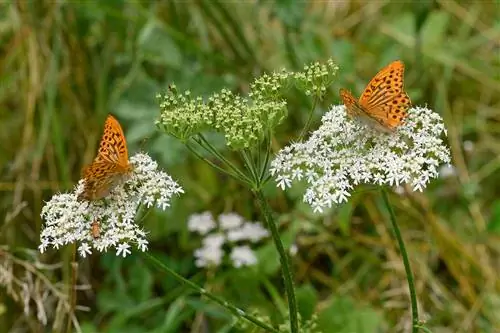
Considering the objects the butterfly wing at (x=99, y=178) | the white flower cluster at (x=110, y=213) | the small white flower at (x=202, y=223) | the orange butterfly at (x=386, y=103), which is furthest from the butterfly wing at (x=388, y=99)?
the small white flower at (x=202, y=223)

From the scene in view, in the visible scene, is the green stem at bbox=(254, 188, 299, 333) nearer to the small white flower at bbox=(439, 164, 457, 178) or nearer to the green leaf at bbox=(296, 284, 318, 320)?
the green leaf at bbox=(296, 284, 318, 320)

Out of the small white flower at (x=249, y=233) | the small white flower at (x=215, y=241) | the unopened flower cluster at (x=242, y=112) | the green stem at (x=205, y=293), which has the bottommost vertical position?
the green stem at (x=205, y=293)

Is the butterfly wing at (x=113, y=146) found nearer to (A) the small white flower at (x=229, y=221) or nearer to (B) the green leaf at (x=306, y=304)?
(B) the green leaf at (x=306, y=304)

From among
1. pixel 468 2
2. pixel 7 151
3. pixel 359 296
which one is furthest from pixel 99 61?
pixel 468 2

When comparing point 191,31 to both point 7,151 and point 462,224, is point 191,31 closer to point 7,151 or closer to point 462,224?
point 7,151

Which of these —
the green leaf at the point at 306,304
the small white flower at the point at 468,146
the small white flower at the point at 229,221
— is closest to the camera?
the green leaf at the point at 306,304

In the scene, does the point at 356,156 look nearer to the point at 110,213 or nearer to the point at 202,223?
the point at 110,213

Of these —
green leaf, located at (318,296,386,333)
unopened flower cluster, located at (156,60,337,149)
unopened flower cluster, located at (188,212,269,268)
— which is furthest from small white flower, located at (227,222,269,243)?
unopened flower cluster, located at (156,60,337,149)

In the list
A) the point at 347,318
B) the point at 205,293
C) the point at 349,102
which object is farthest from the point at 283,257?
the point at 347,318

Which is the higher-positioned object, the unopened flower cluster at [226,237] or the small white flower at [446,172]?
the small white flower at [446,172]
